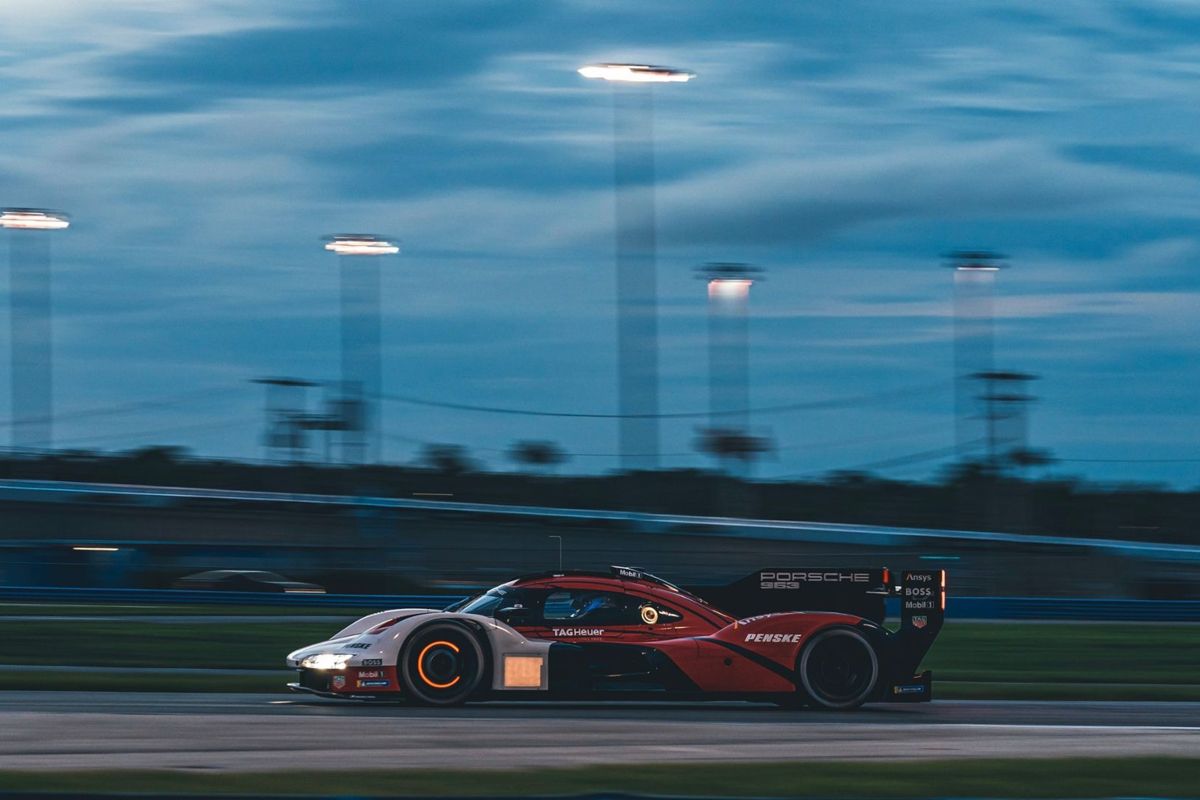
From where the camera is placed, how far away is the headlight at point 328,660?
11766 millimetres

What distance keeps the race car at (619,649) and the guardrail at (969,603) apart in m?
17.1

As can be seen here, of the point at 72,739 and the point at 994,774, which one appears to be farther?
the point at 72,739

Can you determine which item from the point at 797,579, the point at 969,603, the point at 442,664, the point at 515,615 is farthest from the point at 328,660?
the point at 969,603

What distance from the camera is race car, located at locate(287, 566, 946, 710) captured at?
11852 millimetres

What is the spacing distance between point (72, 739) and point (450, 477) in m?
49.7

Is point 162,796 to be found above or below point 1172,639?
above

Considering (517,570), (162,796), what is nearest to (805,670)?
(162,796)

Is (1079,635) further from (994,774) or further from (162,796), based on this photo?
(162,796)

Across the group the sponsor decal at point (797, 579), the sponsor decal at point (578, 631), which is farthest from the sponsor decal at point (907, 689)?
the sponsor decal at point (578, 631)

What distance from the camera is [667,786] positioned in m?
7.52

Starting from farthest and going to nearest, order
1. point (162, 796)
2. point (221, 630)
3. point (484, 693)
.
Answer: point (221, 630) → point (484, 693) → point (162, 796)

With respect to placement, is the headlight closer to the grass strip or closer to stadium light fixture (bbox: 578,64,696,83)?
the grass strip

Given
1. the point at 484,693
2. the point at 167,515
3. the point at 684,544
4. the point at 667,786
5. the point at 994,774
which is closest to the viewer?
the point at 667,786

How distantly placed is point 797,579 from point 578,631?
6.78ft
